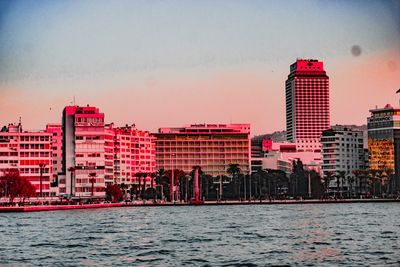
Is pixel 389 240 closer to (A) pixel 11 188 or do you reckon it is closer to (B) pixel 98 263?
(B) pixel 98 263

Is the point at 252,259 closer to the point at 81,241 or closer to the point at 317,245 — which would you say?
the point at 317,245

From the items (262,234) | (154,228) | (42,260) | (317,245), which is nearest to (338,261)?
(317,245)

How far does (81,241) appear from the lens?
245ft

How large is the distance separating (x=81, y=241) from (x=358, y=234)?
2552 cm

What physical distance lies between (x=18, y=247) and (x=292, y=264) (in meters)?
25.6

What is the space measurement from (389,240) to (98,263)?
90.1 ft

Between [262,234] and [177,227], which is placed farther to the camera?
[177,227]

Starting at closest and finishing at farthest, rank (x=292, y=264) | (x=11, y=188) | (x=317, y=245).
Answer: (x=292, y=264)
(x=317, y=245)
(x=11, y=188)

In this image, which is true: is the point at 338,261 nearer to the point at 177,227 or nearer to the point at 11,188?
the point at 177,227

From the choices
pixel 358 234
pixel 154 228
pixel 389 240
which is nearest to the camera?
pixel 389 240

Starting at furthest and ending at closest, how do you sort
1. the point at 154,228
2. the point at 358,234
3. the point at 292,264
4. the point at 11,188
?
the point at 11,188
the point at 154,228
the point at 358,234
the point at 292,264

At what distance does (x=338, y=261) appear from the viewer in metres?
55.9

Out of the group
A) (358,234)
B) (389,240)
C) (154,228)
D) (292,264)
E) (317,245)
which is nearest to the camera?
(292,264)

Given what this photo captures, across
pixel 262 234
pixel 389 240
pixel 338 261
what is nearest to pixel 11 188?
pixel 262 234
